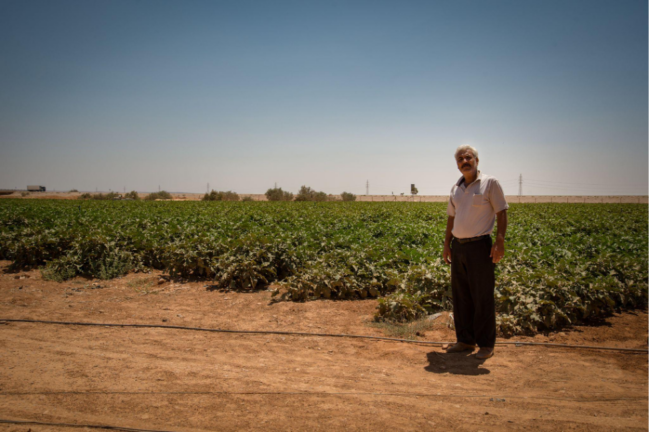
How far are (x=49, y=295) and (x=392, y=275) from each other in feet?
23.8

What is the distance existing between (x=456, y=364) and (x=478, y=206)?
1836 mm

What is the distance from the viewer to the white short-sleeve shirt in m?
3.84

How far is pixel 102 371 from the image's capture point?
159 inches

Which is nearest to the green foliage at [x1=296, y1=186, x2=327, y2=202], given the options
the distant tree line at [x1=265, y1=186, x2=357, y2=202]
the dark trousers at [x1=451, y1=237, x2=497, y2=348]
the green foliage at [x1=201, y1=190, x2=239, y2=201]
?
the distant tree line at [x1=265, y1=186, x2=357, y2=202]

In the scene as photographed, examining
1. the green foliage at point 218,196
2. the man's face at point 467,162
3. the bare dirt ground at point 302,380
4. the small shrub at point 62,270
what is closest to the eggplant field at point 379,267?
the small shrub at point 62,270

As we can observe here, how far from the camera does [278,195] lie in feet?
231

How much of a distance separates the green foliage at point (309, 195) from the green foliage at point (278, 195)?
1863 millimetres

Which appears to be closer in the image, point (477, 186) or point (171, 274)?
point (477, 186)

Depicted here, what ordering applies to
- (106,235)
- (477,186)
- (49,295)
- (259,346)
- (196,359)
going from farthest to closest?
(106,235) → (49,295) → (259,346) → (196,359) → (477,186)

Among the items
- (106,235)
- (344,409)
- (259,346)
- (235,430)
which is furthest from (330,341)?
(106,235)

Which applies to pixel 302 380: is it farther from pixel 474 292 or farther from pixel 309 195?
pixel 309 195

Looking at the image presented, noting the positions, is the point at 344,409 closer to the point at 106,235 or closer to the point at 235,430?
the point at 235,430

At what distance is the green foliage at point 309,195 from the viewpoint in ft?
226

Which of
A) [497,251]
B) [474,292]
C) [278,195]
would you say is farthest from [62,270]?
[278,195]
